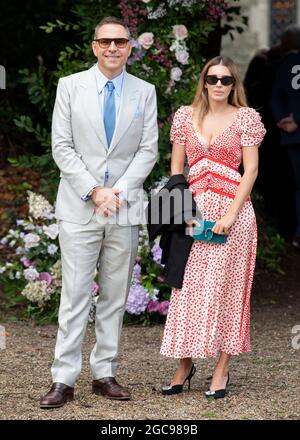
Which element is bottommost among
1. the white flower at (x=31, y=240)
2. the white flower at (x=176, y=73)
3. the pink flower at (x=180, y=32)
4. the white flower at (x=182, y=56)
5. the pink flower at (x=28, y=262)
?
the pink flower at (x=28, y=262)

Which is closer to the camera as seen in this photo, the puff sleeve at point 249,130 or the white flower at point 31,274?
the puff sleeve at point 249,130

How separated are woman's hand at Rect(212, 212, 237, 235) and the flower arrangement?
98.1 inches

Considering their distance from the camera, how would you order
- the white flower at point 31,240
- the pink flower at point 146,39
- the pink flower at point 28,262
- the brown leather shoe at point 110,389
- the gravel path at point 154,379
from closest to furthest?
the gravel path at point 154,379 → the brown leather shoe at point 110,389 → the pink flower at point 146,39 → the white flower at point 31,240 → the pink flower at point 28,262

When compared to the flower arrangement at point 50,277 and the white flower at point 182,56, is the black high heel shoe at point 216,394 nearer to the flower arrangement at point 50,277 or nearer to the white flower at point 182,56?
the flower arrangement at point 50,277

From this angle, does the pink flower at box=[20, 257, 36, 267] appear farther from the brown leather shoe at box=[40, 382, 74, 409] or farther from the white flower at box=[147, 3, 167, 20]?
the brown leather shoe at box=[40, 382, 74, 409]

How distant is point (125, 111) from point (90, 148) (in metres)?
0.27

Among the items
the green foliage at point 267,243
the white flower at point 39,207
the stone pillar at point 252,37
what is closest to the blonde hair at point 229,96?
the white flower at point 39,207

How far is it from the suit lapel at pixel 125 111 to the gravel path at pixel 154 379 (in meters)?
1.36

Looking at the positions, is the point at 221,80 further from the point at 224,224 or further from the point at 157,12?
the point at 157,12

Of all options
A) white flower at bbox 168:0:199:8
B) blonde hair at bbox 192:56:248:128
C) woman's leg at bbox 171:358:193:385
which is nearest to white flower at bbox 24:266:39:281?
white flower at bbox 168:0:199:8

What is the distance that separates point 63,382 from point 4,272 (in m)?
3.91

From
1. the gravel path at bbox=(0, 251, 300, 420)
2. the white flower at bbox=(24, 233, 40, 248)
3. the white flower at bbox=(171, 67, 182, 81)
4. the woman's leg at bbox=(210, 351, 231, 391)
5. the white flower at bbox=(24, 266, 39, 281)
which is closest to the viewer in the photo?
the gravel path at bbox=(0, 251, 300, 420)

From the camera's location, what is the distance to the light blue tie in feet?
19.8

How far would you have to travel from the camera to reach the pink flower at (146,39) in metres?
8.60
